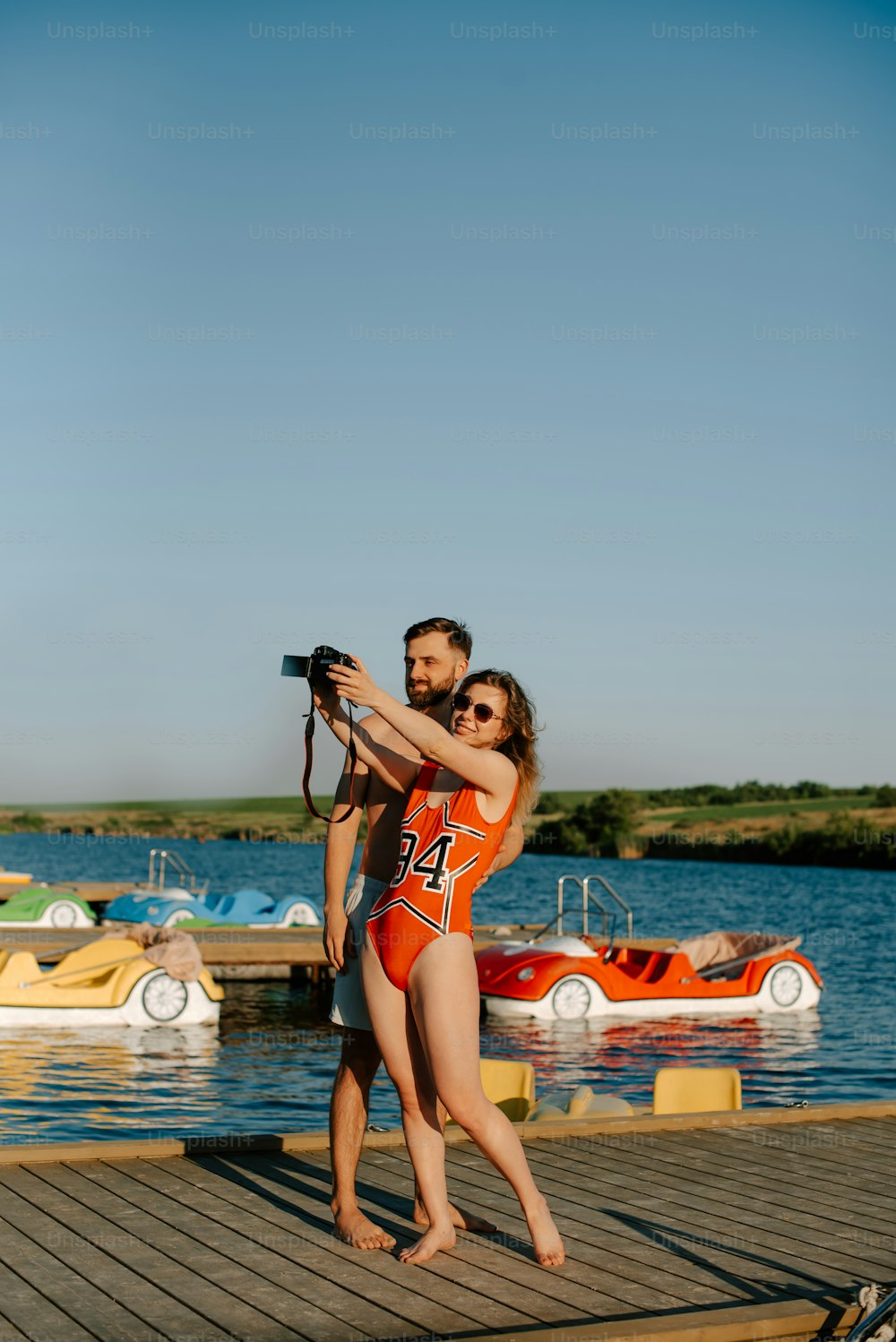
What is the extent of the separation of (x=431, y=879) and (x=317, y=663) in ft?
2.98

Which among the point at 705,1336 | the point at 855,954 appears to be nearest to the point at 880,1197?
the point at 705,1336

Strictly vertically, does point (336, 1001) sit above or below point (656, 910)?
above

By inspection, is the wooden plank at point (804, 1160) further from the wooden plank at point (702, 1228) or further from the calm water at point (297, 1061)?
the calm water at point (297, 1061)

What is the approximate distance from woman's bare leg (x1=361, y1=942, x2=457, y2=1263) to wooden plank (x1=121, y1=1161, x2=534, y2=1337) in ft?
0.64

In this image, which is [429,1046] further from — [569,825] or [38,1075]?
[569,825]

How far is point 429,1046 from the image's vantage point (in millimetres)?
4832

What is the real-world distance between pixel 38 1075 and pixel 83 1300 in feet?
41.1

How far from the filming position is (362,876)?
5277 millimetres

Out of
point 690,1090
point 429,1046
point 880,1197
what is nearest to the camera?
point 429,1046

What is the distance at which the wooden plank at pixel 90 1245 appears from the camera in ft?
14.5

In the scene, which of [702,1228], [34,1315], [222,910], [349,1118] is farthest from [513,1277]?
[222,910]

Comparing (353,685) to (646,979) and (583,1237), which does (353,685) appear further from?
(646,979)

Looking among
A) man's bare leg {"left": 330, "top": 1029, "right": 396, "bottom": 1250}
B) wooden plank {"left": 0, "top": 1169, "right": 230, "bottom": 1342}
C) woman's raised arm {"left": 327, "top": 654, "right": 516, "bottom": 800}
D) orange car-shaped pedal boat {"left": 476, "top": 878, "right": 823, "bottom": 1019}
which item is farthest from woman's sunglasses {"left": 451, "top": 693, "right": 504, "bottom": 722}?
orange car-shaped pedal boat {"left": 476, "top": 878, "right": 823, "bottom": 1019}

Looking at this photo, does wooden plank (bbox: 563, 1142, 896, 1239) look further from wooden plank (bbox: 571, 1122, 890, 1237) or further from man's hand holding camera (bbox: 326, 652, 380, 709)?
man's hand holding camera (bbox: 326, 652, 380, 709)
